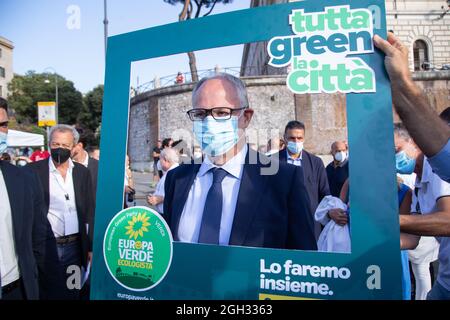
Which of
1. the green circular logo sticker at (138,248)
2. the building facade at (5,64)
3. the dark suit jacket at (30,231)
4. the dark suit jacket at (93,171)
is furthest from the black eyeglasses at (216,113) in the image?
the building facade at (5,64)

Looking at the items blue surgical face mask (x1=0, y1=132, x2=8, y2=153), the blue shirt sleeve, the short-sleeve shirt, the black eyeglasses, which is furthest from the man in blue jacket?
blue surgical face mask (x1=0, y1=132, x2=8, y2=153)

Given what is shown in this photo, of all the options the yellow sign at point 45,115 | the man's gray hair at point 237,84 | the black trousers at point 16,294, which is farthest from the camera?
the yellow sign at point 45,115

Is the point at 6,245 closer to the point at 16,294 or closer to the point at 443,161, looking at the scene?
the point at 16,294

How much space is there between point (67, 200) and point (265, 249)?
2.61 metres

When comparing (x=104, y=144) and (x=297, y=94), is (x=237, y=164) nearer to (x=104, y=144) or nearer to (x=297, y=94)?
(x=297, y=94)

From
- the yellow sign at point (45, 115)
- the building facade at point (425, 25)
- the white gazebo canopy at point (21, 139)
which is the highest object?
the building facade at point (425, 25)

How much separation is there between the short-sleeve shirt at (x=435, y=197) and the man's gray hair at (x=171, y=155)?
1428 mm

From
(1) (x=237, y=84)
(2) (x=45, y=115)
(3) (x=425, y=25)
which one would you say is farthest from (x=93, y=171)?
(3) (x=425, y=25)

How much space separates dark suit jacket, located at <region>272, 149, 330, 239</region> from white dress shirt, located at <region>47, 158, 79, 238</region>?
2.60 metres

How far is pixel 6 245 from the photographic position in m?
2.19

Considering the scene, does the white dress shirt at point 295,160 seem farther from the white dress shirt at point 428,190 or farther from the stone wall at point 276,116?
the white dress shirt at point 428,190

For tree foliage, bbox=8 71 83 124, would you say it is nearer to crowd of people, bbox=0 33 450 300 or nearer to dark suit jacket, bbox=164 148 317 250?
crowd of people, bbox=0 33 450 300

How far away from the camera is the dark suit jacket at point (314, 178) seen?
1395 millimetres
